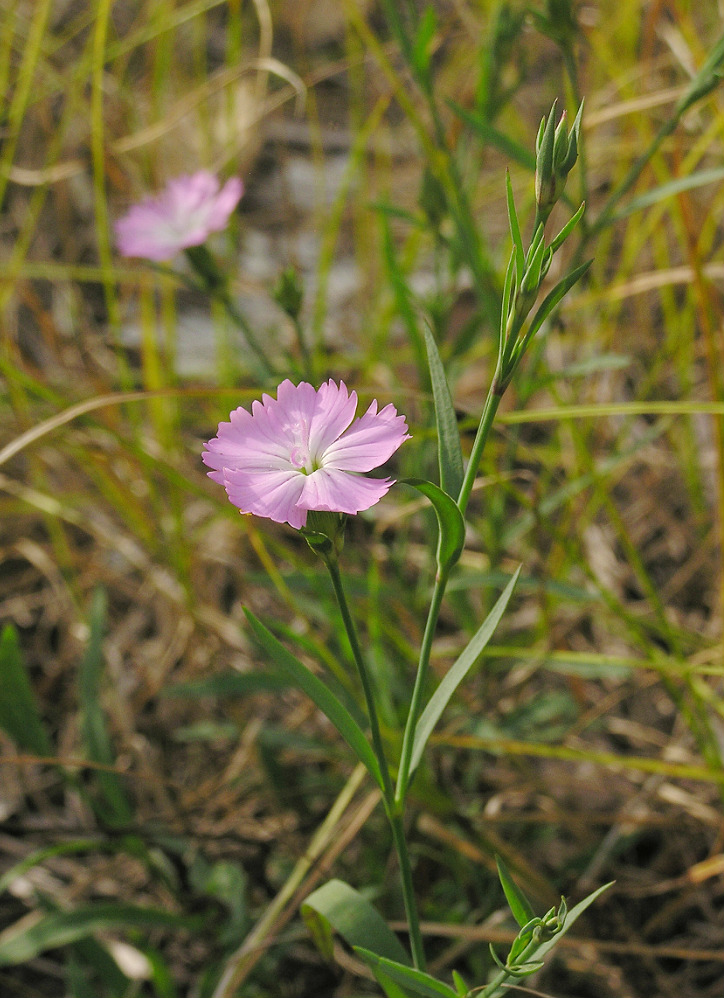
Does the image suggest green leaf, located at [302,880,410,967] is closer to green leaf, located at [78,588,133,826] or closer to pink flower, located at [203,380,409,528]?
pink flower, located at [203,380,409,528]

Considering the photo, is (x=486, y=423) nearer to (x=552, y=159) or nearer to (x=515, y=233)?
(x=515, y=233)

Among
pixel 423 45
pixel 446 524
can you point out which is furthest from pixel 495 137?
pixel 446 524

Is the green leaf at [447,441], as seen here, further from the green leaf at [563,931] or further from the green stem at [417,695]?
the green leaf at [563,931]

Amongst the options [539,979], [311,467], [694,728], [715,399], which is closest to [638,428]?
[715,399]

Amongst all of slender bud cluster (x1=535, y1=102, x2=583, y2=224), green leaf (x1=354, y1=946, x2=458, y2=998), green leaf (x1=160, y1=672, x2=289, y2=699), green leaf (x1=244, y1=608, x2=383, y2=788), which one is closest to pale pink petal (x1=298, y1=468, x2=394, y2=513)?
green leaf (x1=244, y1=608, x2=383, y2=788)

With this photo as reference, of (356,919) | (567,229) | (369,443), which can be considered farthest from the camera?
(356,919)

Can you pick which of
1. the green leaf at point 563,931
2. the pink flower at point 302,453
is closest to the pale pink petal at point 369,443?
the pink flower at point 302,453

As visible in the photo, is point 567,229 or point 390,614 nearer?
point 567,229

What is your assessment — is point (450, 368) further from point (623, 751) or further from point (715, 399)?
point (623, 751)
